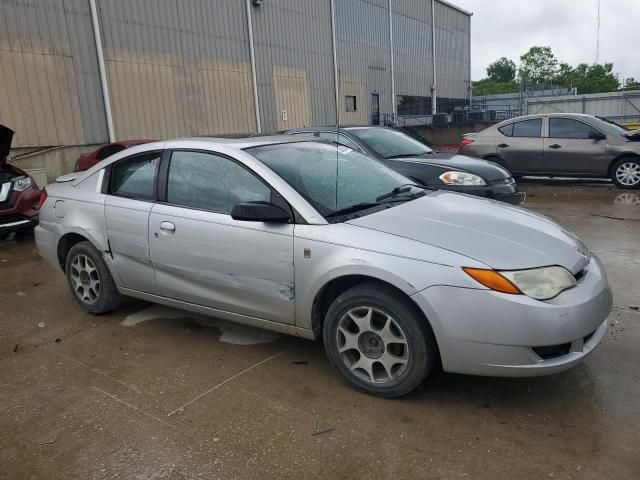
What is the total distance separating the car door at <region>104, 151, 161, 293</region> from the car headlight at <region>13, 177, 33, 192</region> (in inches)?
175

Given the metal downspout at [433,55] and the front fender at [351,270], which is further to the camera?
the metal downspout at [433,55]

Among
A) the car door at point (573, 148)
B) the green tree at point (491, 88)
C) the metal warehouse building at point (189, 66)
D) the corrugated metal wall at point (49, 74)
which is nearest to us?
the car door at point (573, 148)

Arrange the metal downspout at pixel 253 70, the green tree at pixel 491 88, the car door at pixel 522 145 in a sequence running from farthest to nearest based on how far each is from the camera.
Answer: the green tree at pixel 491 88 → the metal downspout at pixel 253 70 → the car door at pixel 522 145

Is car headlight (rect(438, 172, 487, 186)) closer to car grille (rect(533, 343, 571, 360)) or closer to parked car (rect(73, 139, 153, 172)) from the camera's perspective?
car grille (rect(533, 343, 571, 360))

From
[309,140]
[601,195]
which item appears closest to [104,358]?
[309,140]

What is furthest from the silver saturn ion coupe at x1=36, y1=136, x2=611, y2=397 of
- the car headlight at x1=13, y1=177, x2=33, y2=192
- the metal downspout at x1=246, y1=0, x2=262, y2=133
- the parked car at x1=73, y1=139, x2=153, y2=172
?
the metal downspout at x1=246, y1=0, x2=262, y2=133

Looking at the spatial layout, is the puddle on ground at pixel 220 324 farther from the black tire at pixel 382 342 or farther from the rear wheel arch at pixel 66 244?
the black tire at pixel 382 342

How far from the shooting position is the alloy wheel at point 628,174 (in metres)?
9.80

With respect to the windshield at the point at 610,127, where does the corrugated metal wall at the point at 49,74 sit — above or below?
above

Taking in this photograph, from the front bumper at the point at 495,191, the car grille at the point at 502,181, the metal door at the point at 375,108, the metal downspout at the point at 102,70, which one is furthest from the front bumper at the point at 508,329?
the metal door at the point at 375,108

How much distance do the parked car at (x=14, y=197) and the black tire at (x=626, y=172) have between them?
10.2 meters

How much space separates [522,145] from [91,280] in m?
8.98

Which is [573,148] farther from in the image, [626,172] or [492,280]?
[492,280]

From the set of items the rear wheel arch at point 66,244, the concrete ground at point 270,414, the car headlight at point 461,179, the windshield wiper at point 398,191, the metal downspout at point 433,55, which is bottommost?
the concrete ground at point 270,414
